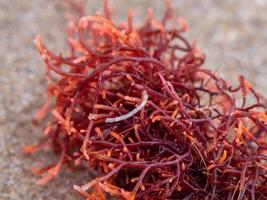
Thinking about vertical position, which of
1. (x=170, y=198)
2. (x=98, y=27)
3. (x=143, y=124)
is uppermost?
(x=98, y=27)

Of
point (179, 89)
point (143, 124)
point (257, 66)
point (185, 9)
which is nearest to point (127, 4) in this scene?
point (185, 9)

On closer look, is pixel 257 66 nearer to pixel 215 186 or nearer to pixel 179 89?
pixel 179 89

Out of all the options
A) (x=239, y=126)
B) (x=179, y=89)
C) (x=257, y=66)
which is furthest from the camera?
(x=257, y=66)

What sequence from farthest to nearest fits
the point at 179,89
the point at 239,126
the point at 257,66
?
the point at 257,66, the point at 179,89, the point at 239,126

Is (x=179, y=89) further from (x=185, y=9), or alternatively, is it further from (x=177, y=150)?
(x=185, y=9)

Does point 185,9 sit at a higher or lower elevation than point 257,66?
higher

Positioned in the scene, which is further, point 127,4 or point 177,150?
point 127,4
